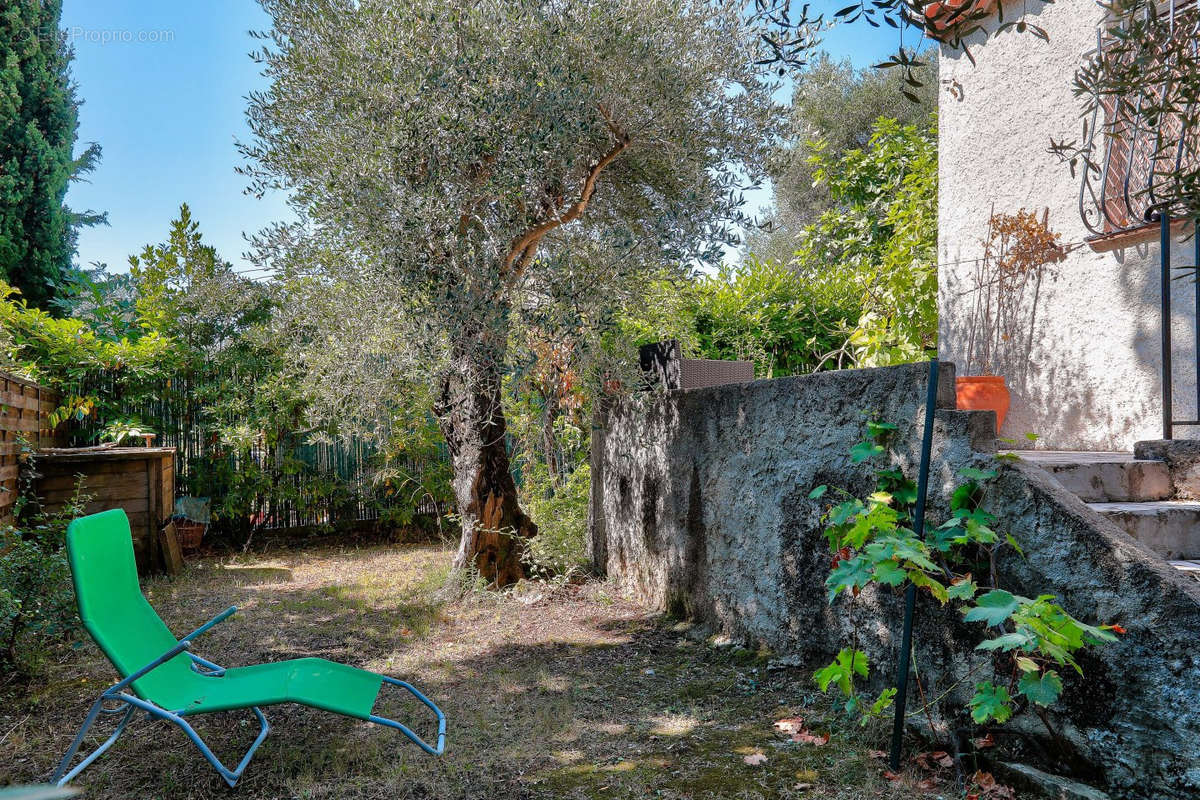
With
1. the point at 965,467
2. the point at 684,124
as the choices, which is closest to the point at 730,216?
the point at 684,124

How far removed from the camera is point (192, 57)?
309 inches

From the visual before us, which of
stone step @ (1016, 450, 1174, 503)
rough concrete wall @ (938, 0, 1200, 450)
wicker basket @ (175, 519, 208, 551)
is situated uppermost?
rough concrete wall @ (938, 0, 1200, 450)

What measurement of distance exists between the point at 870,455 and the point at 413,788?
2516 millimetres

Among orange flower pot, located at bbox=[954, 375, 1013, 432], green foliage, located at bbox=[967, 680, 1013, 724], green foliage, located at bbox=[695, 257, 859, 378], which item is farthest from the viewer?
green foliage, located at bbox=[695, 257, 859, 378]

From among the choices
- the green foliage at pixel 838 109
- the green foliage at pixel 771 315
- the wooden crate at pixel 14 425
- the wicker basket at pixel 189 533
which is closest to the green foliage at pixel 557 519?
the green foliage at pixel 771 315

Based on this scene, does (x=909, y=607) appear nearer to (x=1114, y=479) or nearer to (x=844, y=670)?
(x=844, y=670)

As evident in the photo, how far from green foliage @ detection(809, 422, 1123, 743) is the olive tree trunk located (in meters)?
3.30

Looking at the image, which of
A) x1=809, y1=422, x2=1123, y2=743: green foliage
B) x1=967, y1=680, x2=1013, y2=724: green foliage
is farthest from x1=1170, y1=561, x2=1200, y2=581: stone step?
x1=967, y1=680, x2=1013, y2=724: green foliage

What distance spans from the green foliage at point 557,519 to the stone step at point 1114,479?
12.6 ft

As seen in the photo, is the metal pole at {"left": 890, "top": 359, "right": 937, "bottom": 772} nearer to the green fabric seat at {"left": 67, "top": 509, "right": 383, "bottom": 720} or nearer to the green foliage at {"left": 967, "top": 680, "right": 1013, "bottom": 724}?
the green foliage at {"left": 967, "top": 680, "right": 1013, "bottom": 724}

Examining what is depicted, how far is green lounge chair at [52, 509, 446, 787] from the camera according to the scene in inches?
111

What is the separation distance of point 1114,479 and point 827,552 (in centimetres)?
135

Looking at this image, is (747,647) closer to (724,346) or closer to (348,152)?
(348,152)

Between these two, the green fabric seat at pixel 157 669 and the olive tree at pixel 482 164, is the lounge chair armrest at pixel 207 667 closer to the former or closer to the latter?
the green fabric seat at pixel 157 669
